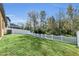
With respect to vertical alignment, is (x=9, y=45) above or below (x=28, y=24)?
below

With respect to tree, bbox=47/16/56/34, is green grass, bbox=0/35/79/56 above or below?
below

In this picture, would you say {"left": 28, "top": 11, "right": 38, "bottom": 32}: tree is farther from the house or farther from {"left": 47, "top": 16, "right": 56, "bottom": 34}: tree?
the house

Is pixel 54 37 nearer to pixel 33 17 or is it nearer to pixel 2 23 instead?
pixel 33 17

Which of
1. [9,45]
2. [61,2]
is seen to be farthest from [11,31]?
[61,2]

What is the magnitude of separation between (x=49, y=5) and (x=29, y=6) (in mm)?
249

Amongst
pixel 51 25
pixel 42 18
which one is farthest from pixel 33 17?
pixel 51 25

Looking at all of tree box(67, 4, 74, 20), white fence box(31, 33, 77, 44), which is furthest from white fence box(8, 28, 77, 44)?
tree box(67, 4, 74, 20)

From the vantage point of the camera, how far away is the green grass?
360 cm

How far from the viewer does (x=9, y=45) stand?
3.63 meters

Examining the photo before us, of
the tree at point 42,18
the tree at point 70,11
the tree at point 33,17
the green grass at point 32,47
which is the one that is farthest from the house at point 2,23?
the tree at point 70,11

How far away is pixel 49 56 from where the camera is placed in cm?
360

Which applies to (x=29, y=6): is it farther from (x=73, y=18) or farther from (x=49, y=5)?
(x=73, y=18)

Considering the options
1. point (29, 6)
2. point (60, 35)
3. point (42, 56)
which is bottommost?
point (42, 56)

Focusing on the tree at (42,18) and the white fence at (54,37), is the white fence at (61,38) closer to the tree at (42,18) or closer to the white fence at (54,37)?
the white fence at (54,37)
